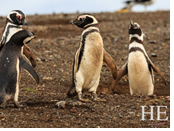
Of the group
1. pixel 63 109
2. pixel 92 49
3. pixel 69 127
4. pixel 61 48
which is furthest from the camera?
pixel 61 48

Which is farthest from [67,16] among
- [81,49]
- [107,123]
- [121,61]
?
[107,123]

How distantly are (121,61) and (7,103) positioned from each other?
418 cm

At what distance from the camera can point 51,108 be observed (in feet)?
16.8

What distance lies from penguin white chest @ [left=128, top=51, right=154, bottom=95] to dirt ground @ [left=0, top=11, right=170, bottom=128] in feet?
1.86

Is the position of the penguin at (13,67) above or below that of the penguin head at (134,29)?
below

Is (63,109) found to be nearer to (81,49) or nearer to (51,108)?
(51,108)

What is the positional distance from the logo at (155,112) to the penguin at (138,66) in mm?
1489

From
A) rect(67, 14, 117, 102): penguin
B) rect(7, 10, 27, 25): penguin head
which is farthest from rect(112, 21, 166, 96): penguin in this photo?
rect(7, 10, 27, 25): penguin head

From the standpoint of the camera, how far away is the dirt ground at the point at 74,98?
4.68 m

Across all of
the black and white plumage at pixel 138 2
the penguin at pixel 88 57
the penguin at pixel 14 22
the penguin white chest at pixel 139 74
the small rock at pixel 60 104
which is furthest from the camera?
the black and white plumage at pixel 138 2

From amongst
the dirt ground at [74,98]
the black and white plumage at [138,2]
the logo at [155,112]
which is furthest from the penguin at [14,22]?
the black and white plumage at [138,2]

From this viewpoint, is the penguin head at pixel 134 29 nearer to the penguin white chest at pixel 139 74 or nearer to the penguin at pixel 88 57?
the penguin white chest at pixel 139 74

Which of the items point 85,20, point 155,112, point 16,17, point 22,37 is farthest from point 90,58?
point 16,17

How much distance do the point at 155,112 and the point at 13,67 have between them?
2.18 meters
